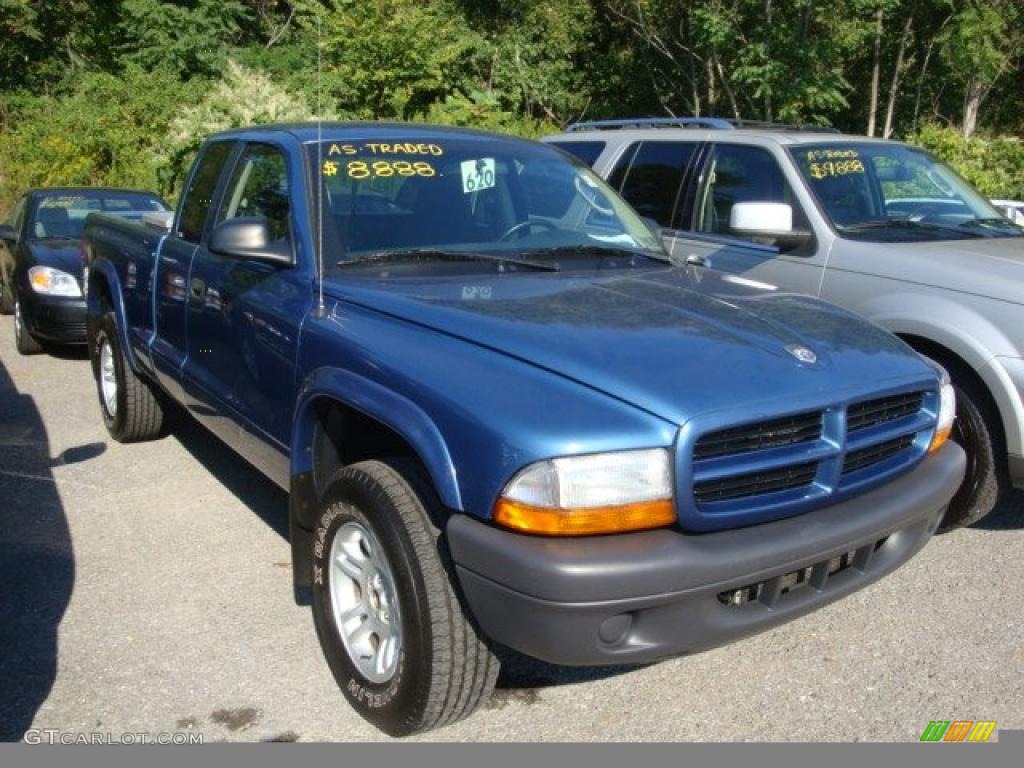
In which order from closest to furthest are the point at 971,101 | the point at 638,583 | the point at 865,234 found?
the point at 638,583
the point at 865,234
the point at 971,101

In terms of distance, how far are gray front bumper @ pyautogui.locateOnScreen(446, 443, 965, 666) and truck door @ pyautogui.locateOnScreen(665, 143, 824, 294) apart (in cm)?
263

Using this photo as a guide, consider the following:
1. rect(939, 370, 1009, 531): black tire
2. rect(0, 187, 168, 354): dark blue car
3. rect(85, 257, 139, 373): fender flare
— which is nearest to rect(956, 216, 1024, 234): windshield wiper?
rect(939, 370, 1009, 531): black tire

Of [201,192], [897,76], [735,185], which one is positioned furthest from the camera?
[897,76]

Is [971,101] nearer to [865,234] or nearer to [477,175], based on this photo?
[865,234]

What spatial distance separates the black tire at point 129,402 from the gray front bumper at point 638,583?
3.79 metres

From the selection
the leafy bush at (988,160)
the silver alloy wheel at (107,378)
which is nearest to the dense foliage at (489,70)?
the leafy bush at (988,160)

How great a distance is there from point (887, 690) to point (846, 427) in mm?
1057

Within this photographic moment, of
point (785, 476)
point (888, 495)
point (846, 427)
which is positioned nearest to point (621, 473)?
point (785, 476)

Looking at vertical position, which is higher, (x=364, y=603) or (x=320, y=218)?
(x=320, y=218)

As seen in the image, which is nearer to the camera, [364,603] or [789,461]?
[789,461]

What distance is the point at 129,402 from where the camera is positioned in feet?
19.3

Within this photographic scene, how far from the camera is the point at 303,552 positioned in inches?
139

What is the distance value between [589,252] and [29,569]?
9.04 ft

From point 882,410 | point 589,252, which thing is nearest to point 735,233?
point 589,252
